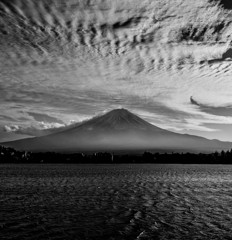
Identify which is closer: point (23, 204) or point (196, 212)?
point (196, 212)

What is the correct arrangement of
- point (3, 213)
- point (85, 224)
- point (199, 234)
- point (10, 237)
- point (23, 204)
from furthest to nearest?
1. point (23, 204)
2. point (3, 213)
3. point (85, 224)
4. point (199, 234)
5. point (10, 237)

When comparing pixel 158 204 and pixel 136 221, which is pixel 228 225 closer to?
pixel 136 221

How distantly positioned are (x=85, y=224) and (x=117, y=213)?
755 centimetres

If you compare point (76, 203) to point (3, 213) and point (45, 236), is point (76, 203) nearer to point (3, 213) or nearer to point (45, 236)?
point (3, 213)

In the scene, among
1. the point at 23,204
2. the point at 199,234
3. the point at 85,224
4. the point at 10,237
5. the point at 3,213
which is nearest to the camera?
the point at 10,237

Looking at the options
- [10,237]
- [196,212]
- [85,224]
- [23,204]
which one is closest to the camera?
[10,237]

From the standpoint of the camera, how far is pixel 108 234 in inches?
1146

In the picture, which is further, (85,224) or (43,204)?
(43,204)

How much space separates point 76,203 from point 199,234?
914 inches

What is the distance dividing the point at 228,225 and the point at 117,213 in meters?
13.5

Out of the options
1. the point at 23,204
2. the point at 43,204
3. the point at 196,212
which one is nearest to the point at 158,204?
the point at 196,212

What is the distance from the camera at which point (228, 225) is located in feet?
110

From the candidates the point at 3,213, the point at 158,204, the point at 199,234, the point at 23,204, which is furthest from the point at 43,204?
the point at 199,234

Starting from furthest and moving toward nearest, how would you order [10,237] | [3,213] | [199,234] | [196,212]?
1. [196,212]
2. [3,213]
3. [199,234]
4. [10,237]
